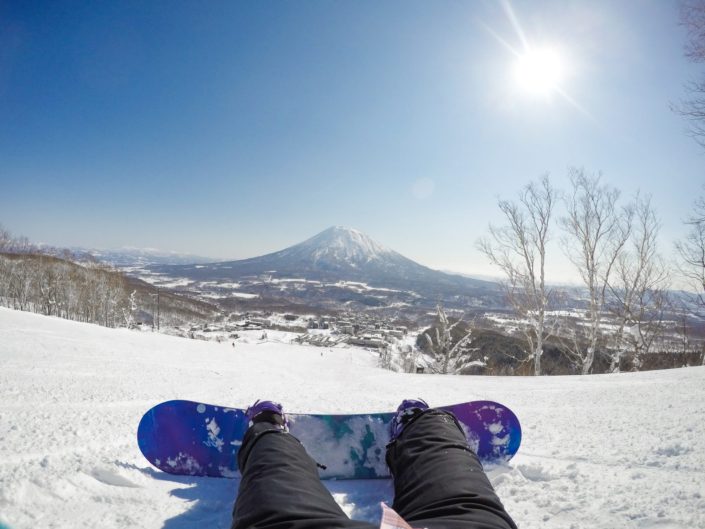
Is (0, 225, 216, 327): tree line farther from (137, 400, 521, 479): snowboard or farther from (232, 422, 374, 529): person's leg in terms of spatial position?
(232, 422, 374, 529): person's leg

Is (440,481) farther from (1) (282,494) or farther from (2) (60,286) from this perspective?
(2) (60,286)

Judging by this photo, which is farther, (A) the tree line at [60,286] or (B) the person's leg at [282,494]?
(A) the tree line at [60,286]

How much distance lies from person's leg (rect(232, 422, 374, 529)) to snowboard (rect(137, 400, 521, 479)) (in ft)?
2.44

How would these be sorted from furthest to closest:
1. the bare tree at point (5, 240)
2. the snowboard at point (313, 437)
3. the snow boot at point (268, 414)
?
the bare tree at point (5, 240)
the snowboard at point (313, 437)
the snow boot at point (268, 414)

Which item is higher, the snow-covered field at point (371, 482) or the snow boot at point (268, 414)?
the snow boot at point (268, 414)

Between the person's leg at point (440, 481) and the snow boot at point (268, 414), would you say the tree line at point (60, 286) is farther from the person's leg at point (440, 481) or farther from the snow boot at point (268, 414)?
the person's leg at point (440, 481)

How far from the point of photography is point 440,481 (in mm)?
1355

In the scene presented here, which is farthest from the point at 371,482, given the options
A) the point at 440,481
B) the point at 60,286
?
the point at 60,286

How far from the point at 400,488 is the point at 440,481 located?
0.27 meters

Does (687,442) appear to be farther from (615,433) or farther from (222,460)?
(222,460)

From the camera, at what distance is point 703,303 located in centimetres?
1356

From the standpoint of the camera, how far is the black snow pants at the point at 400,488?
1.14 meters

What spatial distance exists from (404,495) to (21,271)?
50301 millimetres

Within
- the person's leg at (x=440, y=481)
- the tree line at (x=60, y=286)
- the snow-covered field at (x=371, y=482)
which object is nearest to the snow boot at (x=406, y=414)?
the person's leg at (x=440, y=481)
